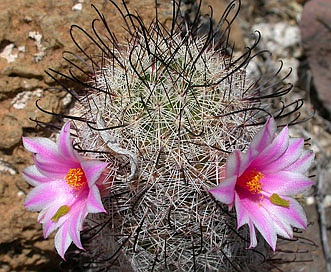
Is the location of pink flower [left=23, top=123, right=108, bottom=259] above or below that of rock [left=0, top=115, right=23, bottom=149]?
above

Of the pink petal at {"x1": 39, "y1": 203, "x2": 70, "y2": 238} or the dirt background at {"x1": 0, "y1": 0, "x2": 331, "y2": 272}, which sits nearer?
the pink petal at {"x1": 39, "y1": 203, "x2": 70, "y2": 238}

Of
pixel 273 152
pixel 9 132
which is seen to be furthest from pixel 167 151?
pixel 9 132

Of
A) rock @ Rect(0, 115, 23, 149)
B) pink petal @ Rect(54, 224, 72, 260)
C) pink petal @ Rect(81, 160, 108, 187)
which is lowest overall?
rock @ Rect(0, 115, 23, 149)

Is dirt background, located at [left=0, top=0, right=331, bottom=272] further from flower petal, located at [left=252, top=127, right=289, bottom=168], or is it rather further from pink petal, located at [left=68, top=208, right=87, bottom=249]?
pink petal, located at [left=68, top=208, right=87, bottom=249]

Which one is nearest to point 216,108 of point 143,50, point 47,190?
point 143,50

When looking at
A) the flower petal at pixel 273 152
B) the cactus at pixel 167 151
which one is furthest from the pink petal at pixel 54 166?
the flower petal at pixel 273 152

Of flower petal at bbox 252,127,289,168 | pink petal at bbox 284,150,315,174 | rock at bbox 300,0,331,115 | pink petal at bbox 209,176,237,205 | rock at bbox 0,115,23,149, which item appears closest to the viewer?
pink petal at bbox 209,176,237,205

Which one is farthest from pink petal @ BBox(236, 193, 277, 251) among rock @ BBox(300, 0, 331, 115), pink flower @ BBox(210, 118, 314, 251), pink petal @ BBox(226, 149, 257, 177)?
rock @ BBox(300, 0, 331, 115)
